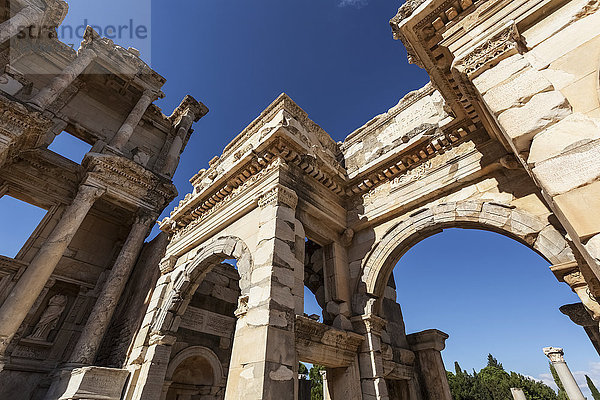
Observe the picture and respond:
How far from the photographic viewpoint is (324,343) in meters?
5.32

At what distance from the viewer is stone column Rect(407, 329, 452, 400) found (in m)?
8.00

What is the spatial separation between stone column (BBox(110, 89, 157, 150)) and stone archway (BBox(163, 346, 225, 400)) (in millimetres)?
9407

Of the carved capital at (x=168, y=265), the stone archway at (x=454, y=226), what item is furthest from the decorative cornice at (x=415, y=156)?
the carved capital at (x=168, y=265)

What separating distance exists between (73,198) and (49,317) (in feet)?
15.3

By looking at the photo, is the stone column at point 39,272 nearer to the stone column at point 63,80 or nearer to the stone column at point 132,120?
the stone column at point 132,120

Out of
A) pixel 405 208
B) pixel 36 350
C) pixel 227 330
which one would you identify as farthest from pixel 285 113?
pixel 36 350

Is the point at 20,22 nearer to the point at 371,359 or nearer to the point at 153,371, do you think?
the point at 153,371

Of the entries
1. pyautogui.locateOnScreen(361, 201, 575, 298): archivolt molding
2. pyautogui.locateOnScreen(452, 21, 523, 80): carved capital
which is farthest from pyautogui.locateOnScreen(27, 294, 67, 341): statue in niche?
pyautogui.locateOnScreen(452, 21, 523, 80): carved capital

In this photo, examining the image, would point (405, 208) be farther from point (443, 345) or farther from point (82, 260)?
point (82, 260)

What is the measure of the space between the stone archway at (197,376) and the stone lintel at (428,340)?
6.32 metres

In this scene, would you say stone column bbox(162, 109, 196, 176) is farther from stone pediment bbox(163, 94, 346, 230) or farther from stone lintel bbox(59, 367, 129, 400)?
stone lintel bbox(59, 367, 129, 400)

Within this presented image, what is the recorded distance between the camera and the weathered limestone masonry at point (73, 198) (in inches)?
354

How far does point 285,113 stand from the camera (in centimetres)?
765

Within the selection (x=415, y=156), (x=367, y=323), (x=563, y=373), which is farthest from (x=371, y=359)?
(x=563, y=373)
